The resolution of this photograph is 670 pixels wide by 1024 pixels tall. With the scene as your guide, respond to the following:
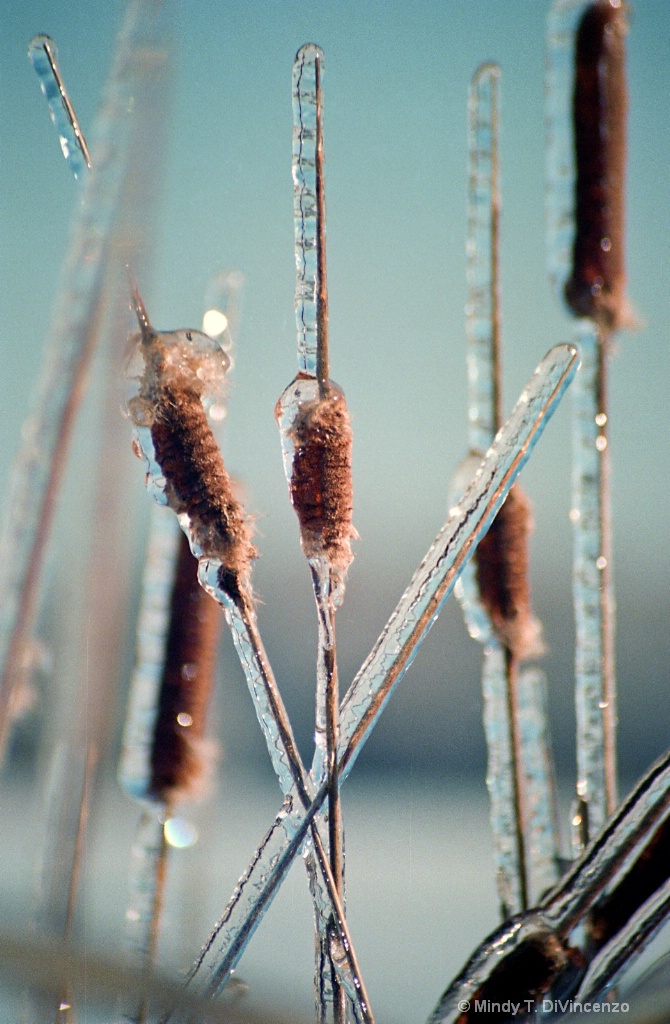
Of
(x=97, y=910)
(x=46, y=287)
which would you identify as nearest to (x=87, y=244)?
(x=46, y=287)

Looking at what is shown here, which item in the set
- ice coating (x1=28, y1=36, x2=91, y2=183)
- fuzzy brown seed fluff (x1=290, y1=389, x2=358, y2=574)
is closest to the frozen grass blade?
fuzzy brown seed fluff (x1=290, y1=389, x2=358, y2=574)

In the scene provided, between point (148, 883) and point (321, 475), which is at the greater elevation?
point (321, 475)

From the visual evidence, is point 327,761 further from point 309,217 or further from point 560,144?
point 560,144

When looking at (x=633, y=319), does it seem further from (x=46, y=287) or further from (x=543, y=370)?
(x=46, y=287)

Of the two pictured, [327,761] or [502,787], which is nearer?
[327,761]

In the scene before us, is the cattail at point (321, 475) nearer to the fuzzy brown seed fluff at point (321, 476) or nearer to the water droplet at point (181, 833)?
the fuzzy brown seed fluff at point (321, 476)

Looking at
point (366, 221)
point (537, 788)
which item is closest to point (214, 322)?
point (366, 221)
